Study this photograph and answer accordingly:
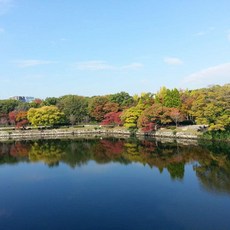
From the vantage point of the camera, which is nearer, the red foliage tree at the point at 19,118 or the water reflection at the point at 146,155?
the water reflection at the point at 146,155

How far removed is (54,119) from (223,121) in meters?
30.9

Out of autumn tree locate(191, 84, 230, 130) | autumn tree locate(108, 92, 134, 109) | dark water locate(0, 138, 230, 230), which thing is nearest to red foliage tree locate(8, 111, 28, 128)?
autumn tree locate(108, 92, 134, 109)

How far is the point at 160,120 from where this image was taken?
4369cm

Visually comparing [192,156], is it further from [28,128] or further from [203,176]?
[28,128]

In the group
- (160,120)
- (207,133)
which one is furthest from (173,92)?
(207,133)

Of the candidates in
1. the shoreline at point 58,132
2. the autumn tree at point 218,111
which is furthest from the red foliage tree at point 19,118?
the autumn tree at point 218,111

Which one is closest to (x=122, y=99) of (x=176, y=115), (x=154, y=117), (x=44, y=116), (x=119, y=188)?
(x=44, y=116)

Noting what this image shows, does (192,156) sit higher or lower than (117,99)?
lower

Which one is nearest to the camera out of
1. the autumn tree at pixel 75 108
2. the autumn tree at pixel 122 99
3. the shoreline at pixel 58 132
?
the shoreline at pixel 58 132

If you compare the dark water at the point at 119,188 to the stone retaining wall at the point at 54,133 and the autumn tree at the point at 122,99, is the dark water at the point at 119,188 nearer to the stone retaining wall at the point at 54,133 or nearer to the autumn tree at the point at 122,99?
the stone retaining wall at the point at 54,133

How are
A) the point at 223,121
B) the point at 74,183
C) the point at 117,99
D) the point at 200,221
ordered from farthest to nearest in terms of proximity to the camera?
1. the point at 117,99
2. the point at 223,121
3. the point at 74,183
4. the point at 200,221

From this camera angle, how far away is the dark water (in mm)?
13469

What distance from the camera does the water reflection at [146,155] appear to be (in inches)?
830

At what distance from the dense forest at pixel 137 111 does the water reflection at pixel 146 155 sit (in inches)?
186
